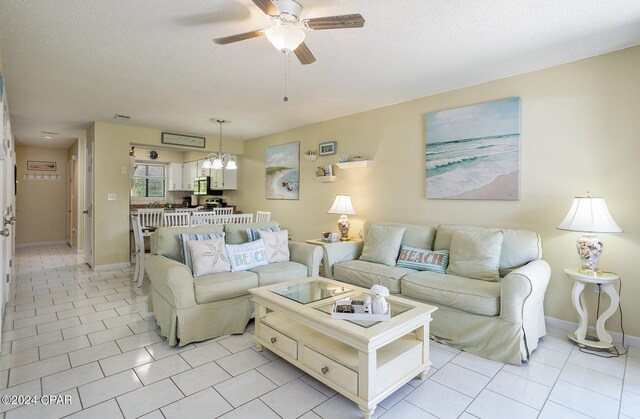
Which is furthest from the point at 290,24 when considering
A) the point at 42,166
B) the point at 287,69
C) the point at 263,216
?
the point at 42,166

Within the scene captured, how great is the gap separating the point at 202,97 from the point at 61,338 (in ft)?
9.05

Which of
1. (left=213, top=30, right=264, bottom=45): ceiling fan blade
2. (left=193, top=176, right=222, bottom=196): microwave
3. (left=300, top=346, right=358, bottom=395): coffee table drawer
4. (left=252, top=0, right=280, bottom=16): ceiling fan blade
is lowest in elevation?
(left=300, top=346, right=358, bottom=395): coffee table drawer

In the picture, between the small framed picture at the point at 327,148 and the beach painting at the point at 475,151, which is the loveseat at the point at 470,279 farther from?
the small framed picture at the point at 327,148

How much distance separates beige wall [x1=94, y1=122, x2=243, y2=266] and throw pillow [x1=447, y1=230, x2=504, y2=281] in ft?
16.6

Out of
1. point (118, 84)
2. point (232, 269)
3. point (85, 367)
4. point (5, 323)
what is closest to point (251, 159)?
point (118, 84)

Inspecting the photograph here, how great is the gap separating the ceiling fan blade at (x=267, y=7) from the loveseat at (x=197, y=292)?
194cm

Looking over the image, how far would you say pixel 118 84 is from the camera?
135 inches

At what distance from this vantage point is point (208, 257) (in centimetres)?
294

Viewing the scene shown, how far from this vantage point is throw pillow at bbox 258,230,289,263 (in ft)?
11.3

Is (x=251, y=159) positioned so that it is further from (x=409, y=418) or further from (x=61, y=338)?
(x=409, y=418)

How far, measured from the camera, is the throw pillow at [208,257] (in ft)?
9.50

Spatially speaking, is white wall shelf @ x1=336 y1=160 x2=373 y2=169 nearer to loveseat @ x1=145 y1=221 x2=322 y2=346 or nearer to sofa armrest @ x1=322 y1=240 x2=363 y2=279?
sofa armrest @ x1=322 y1=240 x2=363 y2=279

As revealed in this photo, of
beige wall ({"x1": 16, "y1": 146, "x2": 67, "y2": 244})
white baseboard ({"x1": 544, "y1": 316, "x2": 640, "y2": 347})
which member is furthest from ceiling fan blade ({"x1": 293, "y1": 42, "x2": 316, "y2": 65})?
beige wall ({"x1": 16, "y1": 146, "x2": 67, "y2": 244})

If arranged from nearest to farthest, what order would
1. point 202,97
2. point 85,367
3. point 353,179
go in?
point 85,367, point 202,97, point 353,179
